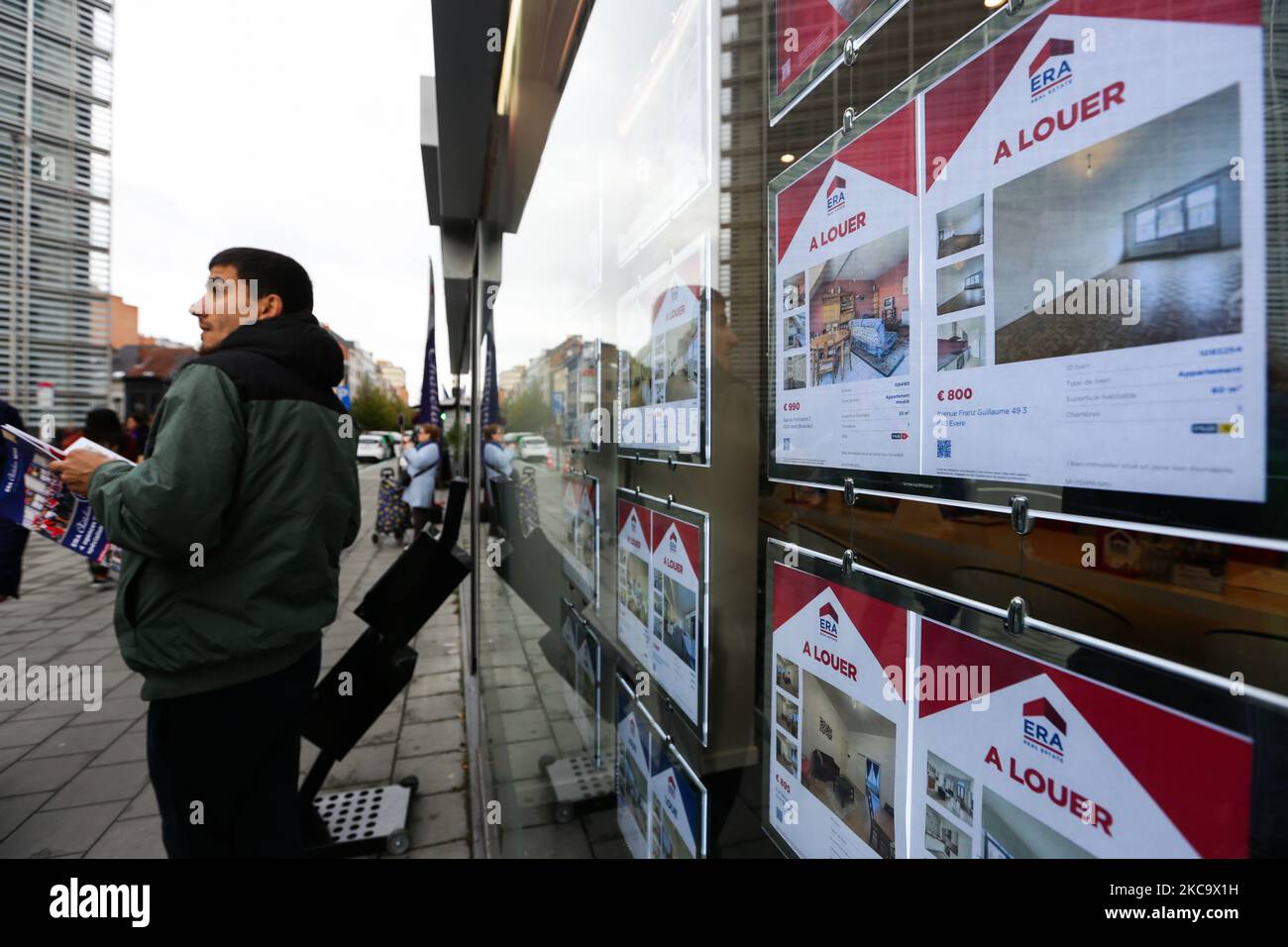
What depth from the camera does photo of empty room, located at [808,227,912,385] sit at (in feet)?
1.92

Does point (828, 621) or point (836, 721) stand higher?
point (828, 621)

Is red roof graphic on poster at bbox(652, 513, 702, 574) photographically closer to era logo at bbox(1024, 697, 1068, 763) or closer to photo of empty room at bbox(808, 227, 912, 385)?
photo of empty room at bbox(808, 227, 912, 385)

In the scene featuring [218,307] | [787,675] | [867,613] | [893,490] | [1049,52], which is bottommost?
[787,675]

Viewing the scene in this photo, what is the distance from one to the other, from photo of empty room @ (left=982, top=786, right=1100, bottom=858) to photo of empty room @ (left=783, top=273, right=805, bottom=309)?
1.67 ft

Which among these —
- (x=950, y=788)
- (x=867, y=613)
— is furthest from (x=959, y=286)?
→ (x=950, y=788)

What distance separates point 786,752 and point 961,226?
63cm

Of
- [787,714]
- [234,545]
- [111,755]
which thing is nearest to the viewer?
[787,714]

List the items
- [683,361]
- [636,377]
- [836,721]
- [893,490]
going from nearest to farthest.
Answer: [893,490], [836,721], [683,361], [636,377]

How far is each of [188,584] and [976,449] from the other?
1.74 metres

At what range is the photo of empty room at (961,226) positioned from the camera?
1.64ft

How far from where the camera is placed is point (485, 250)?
4.24 metres

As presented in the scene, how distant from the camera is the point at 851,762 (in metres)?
0.69

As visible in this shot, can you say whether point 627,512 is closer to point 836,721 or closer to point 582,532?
point 582,532
